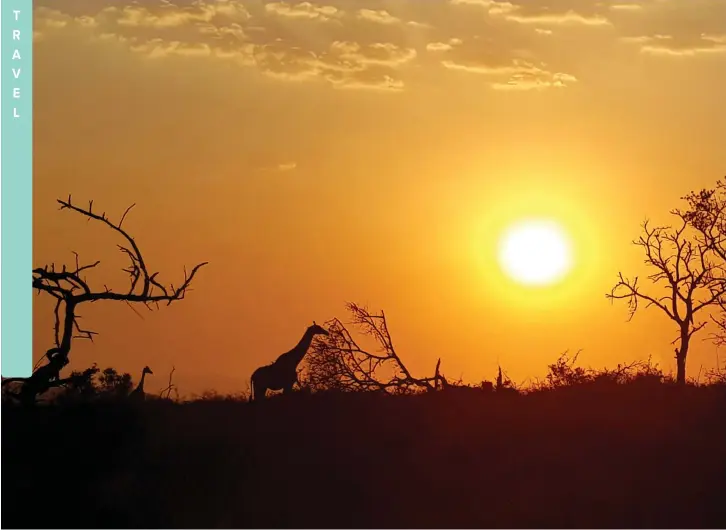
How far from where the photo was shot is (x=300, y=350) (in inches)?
1108

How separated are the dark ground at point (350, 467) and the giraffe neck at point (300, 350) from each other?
6.27 feet

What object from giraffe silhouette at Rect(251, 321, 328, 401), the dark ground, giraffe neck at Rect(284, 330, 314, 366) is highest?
giraffe neck at Rect(284, 330, 314, 366)

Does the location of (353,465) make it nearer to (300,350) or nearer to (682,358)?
(300,350)

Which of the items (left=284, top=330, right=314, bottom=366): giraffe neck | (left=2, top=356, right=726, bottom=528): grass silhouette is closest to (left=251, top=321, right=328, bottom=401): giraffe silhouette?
(left=284, top=330, right=314, bottom=366): giraffe neck

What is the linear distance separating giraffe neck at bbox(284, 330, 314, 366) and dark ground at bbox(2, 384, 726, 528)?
1910 millimetres

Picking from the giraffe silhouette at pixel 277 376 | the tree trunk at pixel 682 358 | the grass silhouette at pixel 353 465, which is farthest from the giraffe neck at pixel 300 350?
the tree trunk at pixel 682 358

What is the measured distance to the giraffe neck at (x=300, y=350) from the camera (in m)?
27.7

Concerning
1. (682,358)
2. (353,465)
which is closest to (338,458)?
(353,465)

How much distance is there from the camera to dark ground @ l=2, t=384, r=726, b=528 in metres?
21.4

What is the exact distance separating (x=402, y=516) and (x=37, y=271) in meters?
8.79

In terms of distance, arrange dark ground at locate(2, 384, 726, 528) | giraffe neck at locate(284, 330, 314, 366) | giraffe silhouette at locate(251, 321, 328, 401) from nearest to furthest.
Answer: dark ground at locate(2, 384, 726, 528)
giraffe silhouette at locate(251, 321, 328, 401)
giraffe neck at locate(284, 330, 314, 366)

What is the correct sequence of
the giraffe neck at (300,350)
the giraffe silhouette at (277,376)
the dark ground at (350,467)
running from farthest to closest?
the giraffe neck at (300,350), the giraffe silhouette at (277,376), the dark ground at (350,467)

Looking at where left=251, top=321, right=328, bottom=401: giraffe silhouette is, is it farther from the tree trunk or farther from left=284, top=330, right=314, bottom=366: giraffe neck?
the tree trunk

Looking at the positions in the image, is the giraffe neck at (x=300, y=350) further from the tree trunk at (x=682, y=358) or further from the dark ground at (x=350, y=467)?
the tree trunk at (x=682, y=358)
